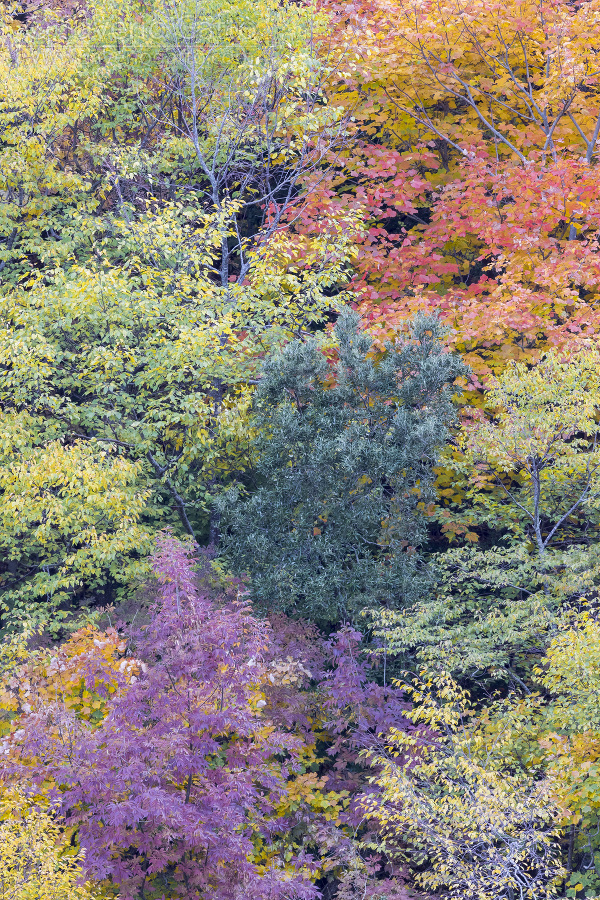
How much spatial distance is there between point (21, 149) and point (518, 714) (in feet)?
30.7

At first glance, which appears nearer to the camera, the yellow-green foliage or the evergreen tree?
the yellow-green foliage

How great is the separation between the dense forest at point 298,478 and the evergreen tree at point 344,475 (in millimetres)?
45

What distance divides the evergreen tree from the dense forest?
45mm

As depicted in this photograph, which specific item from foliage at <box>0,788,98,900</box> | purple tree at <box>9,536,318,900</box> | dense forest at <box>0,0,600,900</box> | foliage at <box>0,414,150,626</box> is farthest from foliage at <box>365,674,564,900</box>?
foliage at <box>0,414,150,626</box>

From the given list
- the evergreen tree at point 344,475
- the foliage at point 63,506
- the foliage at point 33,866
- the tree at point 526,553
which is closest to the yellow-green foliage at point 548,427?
the tree at point 526,553

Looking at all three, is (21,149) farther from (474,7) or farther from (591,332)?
(591,332)

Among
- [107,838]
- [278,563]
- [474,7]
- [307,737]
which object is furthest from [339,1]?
[107,838]

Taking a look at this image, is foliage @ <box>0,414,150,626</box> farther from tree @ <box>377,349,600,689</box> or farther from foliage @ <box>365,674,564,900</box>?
foliage @ <box>365,674,564,900</box>

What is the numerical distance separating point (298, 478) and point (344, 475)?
0.53 metres

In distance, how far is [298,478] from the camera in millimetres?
9180

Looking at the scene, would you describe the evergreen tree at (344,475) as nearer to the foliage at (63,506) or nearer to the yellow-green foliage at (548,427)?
the yellow-green foliage at (548,427)

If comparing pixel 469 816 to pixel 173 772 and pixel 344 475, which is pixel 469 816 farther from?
pixel 344 475

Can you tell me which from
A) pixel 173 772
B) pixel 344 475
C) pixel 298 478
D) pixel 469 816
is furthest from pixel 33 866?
pixel 344 475

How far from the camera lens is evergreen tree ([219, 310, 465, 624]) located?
8.96 metres
